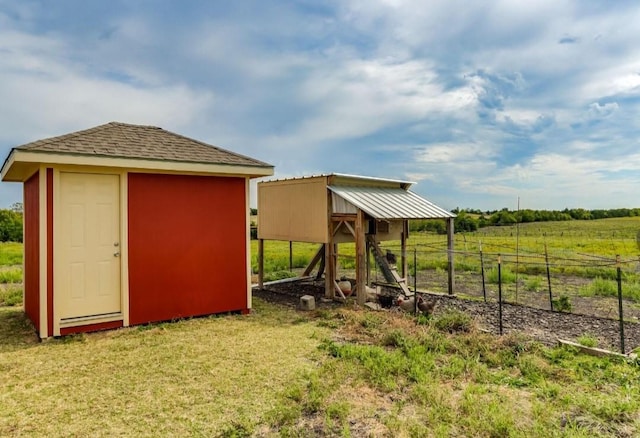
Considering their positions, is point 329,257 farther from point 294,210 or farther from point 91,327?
→ point 91,327

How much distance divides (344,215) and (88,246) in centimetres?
423

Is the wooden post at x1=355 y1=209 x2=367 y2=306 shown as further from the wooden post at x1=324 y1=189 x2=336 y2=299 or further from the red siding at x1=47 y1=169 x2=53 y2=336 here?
the red siding at x1=47 y1=169 x2=53 y2=336

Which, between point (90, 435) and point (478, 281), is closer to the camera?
point (90, 435)

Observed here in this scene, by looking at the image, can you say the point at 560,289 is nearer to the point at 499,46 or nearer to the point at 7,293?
the point at 499,46

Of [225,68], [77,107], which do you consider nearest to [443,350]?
[225,68]

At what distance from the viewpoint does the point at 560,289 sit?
30.3ft

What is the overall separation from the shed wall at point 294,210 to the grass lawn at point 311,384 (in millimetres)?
2692

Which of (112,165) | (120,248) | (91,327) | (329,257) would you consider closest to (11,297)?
(91,327)

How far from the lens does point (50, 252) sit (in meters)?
5.04

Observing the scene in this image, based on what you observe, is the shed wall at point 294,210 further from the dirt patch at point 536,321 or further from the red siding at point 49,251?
the red siding at point 49,251

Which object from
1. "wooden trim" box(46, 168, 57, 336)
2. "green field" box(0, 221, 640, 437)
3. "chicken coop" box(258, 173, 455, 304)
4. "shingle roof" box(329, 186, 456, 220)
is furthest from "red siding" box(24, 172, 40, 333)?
"shingle roof" box(329, 186, 456, 220)

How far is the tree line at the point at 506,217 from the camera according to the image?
25.8m

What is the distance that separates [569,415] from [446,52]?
731 centimetres

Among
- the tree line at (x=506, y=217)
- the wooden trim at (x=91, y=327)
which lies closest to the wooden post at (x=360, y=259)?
the wooden trim at (x=91, y=327)
